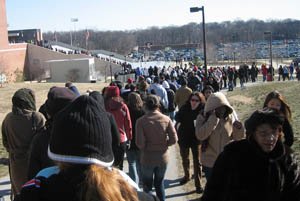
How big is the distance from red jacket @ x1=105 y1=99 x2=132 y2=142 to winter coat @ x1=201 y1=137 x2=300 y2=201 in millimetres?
3672

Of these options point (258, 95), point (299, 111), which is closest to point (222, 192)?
point (299, 111)

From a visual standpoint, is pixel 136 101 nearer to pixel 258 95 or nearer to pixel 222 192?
pixel 222 192

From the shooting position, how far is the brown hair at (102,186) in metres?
1.77

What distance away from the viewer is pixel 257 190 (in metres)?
2.93

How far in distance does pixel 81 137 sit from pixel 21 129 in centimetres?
320

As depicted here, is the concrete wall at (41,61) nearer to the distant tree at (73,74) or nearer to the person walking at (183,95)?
the distant tree at (73,74)

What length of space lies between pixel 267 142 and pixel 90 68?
48804 mm

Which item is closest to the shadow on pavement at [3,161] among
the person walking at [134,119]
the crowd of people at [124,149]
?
the person walking at [134,119]

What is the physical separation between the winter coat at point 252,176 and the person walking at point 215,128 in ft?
6.22

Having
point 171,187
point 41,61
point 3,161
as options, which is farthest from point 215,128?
point 41,61

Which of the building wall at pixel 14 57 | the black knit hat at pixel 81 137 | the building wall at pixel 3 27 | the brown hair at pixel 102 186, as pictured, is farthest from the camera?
the building wall at pixel 3 27

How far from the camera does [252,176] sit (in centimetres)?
293

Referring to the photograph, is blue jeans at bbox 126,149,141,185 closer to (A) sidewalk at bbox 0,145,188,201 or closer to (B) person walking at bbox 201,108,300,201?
(A) sidewalk at bbox 0,145,188,201

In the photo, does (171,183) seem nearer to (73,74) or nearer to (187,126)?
(187,126)
